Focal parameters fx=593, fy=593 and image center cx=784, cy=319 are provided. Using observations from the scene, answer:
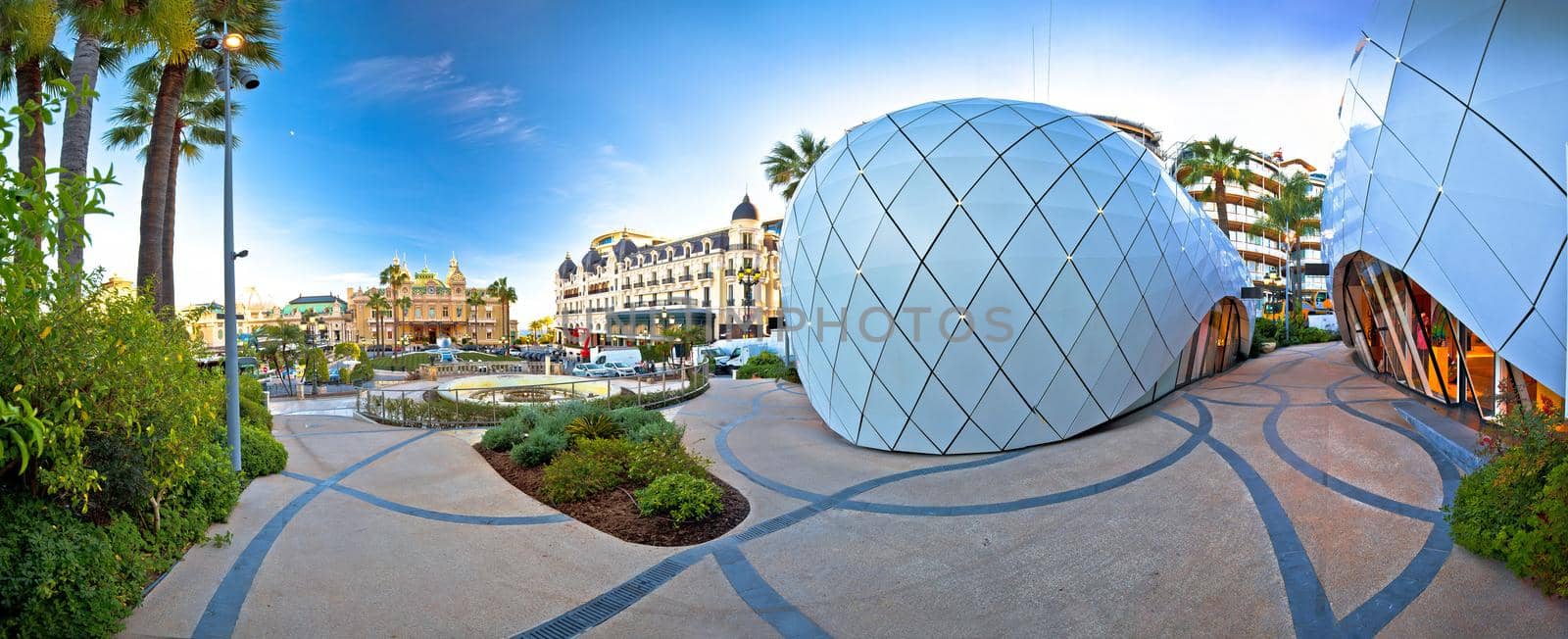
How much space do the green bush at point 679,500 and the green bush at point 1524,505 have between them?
24.8 ft

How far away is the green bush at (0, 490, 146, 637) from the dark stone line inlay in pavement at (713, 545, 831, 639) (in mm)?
4805

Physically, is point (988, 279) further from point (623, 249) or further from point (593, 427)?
point (623, 249)

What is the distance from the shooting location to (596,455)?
8.84 metres

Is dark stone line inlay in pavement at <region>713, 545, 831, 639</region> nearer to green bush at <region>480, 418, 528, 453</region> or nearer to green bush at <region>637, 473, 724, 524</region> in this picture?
green bush at <region>637, 473, 724, 524</region>

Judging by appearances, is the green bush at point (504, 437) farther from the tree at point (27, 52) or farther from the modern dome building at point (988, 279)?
the tree at point (27, 52)

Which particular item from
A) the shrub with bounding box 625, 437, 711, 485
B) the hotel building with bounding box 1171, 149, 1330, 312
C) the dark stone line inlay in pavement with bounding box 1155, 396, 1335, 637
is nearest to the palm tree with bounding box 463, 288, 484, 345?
the shrub with bounding box 625, 437, 711, 485

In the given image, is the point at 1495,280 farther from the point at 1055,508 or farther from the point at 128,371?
the point at 128,371

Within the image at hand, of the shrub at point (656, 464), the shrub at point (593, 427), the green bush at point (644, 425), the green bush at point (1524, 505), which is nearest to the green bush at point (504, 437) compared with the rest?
the shrub at point (593, 427)

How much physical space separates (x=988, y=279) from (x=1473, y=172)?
19.4 feet

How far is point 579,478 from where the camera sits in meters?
8.25

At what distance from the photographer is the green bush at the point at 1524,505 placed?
4.76 meters

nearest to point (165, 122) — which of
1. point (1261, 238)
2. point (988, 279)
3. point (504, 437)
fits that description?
point (504, 437)

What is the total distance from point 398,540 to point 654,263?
6156cm

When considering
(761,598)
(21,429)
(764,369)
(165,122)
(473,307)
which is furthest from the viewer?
(473,307)
